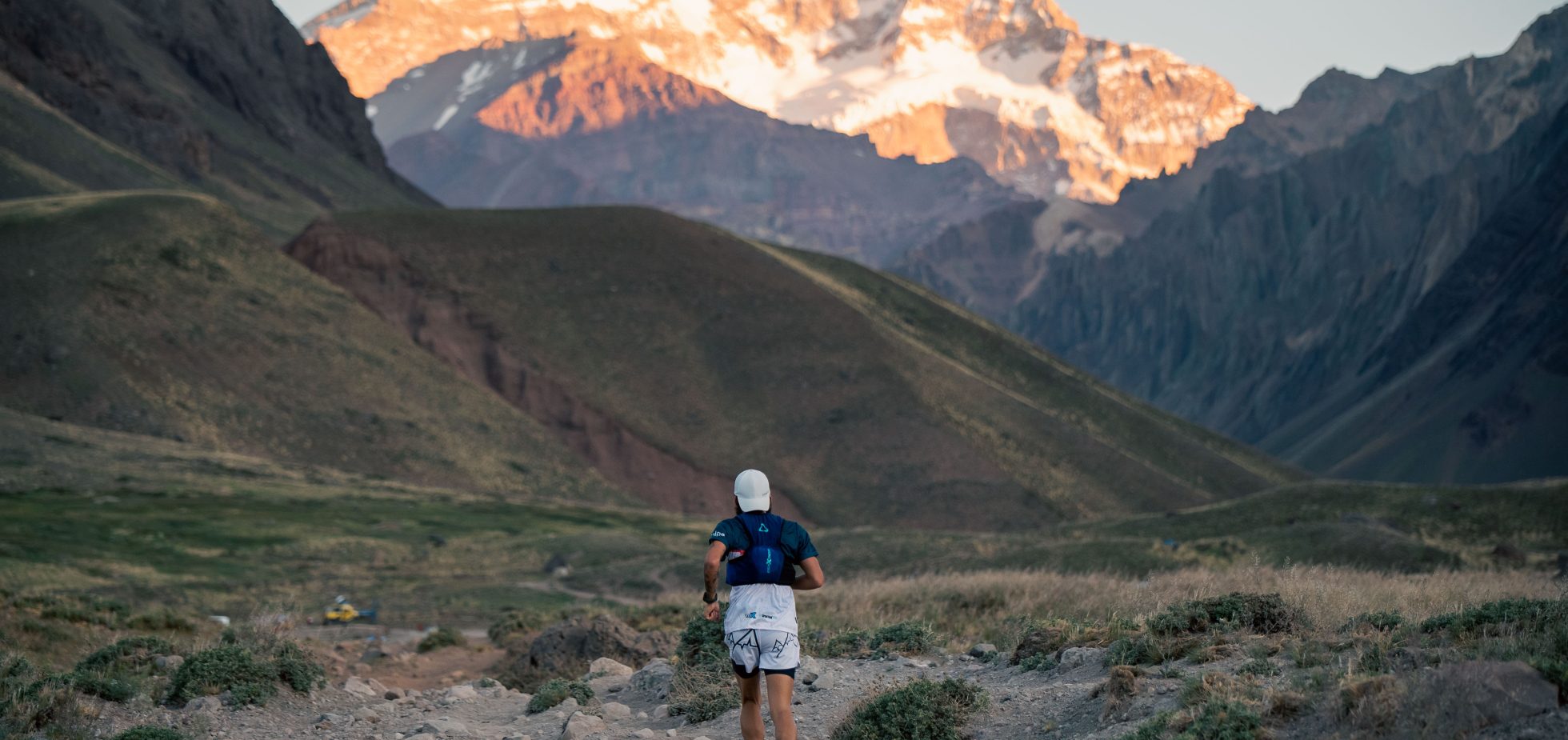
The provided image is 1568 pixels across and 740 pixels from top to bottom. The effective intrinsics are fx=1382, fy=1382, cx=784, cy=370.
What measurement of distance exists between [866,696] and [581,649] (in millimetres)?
8875

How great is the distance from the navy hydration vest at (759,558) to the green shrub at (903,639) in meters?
A: 5.51

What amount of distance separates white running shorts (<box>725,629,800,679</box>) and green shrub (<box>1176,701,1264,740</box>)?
9.61 ft

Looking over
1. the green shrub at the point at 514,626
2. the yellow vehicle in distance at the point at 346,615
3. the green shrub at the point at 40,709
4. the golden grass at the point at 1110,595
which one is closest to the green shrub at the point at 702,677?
the golden grass at the point at 1110,595

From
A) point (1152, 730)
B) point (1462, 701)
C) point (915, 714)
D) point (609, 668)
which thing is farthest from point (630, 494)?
point (1462, 701)

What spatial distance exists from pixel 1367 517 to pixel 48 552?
40927mm

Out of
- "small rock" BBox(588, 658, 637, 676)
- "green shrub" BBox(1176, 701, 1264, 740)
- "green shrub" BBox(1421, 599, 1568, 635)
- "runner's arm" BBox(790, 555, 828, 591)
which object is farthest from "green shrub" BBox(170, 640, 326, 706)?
"green shrub" BBox(1421, 599, 1568, 635)

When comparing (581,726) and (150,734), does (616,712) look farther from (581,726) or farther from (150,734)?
(150,734)

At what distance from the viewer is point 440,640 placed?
1040 inches

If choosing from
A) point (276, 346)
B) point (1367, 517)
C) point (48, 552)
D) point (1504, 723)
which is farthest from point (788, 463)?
point (1504, 723)

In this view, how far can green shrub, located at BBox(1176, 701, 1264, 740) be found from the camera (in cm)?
951

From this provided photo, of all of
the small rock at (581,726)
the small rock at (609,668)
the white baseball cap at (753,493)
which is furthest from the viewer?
the small rock at (609,668)

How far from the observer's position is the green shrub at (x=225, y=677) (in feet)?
46.8

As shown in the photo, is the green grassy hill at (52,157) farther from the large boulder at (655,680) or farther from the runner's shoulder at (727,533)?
the runner's shoulder at (727,533)

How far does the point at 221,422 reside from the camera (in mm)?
67688
